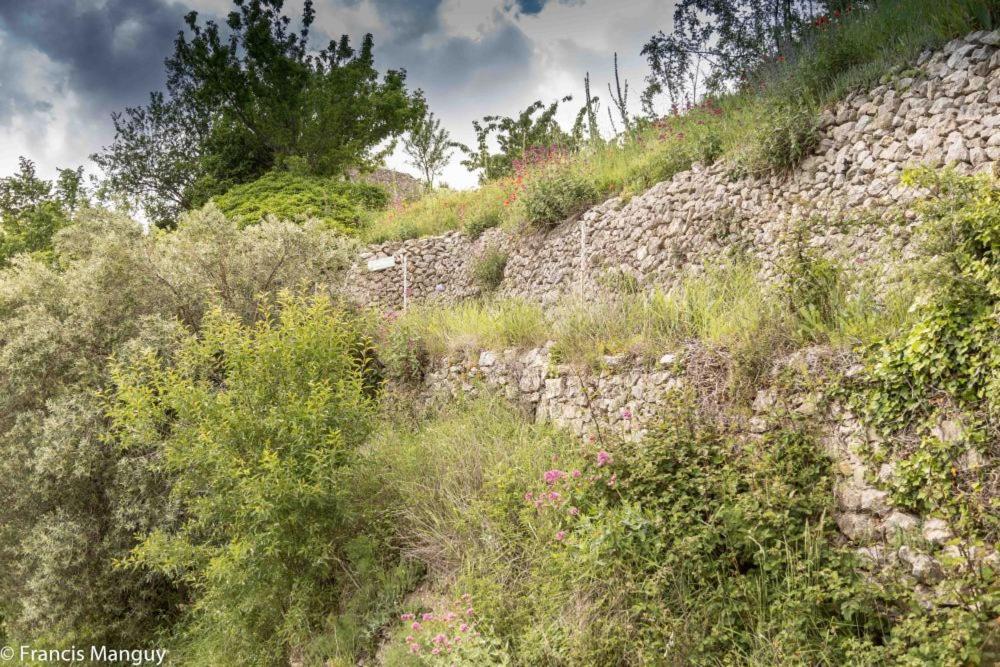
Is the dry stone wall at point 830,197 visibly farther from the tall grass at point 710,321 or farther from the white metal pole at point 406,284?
the white metal pole at point 406,284

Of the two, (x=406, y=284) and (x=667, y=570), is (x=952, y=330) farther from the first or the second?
(x=406, y=284)

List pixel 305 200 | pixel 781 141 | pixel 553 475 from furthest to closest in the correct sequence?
pixel 305 200
pixel 781 141
pixel 553 475

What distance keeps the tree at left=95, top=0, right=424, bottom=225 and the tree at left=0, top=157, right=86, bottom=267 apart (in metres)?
1.38

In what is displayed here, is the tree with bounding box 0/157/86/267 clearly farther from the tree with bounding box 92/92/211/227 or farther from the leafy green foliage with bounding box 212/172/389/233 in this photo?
the leafy green foliage with bounding box 212/172/389/233

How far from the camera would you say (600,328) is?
5867 millimetres

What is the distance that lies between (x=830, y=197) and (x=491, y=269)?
231 inches

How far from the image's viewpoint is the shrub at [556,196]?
33.1 feet

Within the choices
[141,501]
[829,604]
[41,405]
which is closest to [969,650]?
[829,604]

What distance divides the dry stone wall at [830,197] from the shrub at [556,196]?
269mm

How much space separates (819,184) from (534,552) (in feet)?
17.4

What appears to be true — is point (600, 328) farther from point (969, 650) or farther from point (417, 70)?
point (417, 70)

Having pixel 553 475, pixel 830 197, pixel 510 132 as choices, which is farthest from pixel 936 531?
pixel 510 132

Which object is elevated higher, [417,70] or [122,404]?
[417,70]

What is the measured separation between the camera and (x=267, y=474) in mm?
4590
